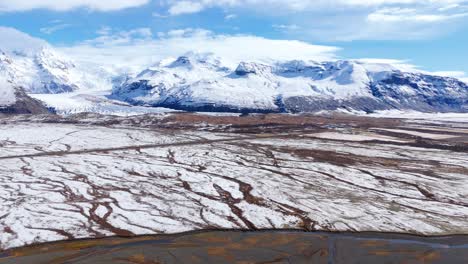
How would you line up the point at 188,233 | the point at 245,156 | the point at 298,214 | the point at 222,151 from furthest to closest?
1. the point at 222,151
2. the point at 245,156
3. the point at 298,214
4. the point at 188,233

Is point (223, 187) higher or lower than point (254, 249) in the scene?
higher

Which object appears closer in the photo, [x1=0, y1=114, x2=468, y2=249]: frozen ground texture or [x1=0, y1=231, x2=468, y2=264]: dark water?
[x1=0, y1=231, x2=468, y2=264]: dark water

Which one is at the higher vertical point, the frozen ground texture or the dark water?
the frozen ground texture

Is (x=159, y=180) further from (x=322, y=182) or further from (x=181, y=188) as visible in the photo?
(x=322, y=182)

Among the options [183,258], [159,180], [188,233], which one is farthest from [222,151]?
[183,258]
